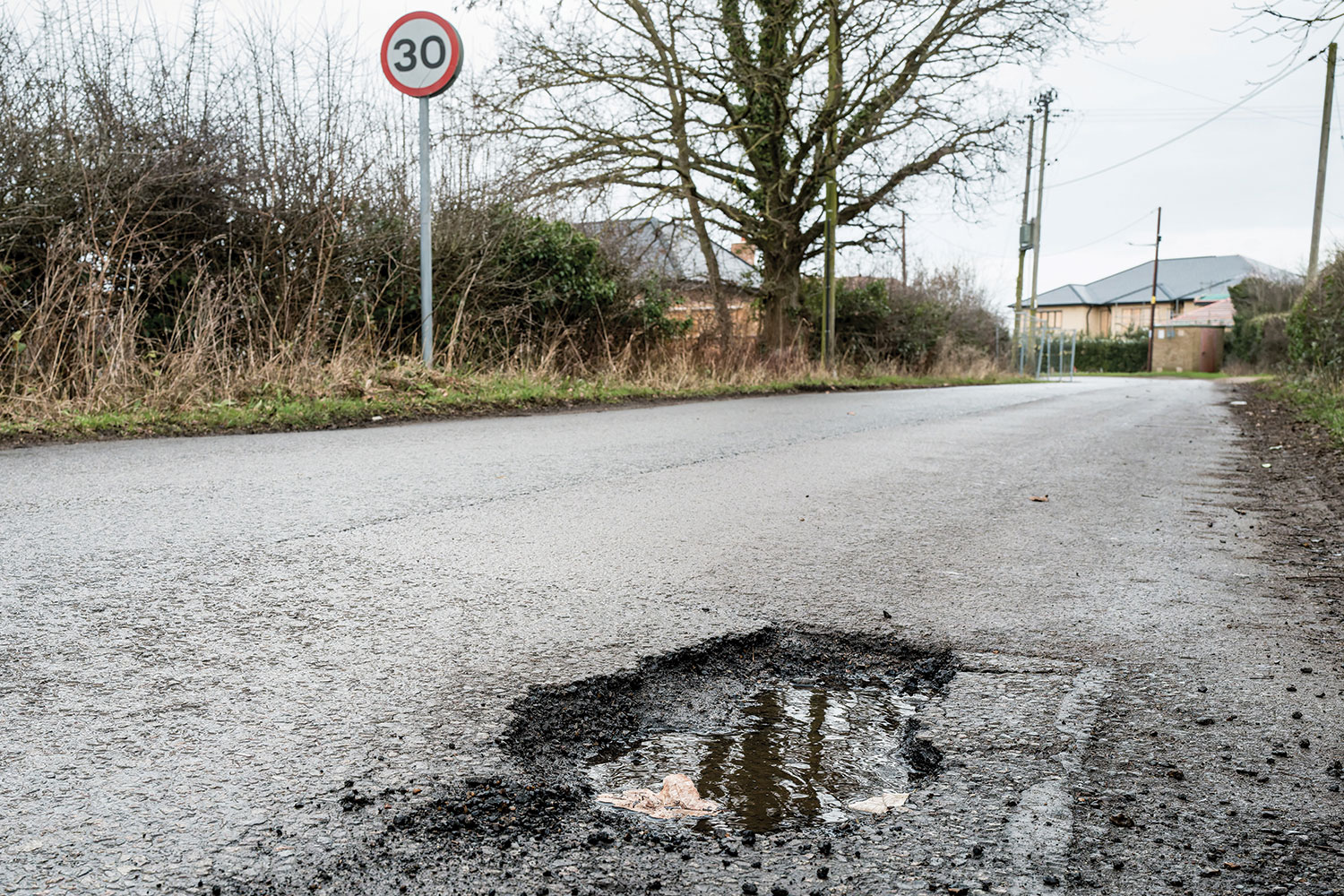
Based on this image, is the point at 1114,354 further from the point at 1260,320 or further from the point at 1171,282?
the point at 1171,282

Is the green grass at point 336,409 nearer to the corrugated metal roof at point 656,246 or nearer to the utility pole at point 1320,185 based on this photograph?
the corrugated metal roof at point 656,246

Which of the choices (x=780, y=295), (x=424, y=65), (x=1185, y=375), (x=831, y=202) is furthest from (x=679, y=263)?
(x=1185, y=375)

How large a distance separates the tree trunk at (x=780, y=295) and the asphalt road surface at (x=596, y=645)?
15.2 metres

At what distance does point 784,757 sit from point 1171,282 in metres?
89.7

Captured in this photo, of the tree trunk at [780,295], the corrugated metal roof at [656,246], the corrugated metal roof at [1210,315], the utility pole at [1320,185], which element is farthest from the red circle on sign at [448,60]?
the corrugated metal roof at [1210,315]

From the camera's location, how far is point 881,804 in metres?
1.91

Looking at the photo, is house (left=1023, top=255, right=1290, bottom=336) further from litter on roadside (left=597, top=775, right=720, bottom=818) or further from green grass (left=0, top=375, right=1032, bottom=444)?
litter on roadside (left=597, top=775, right=720, bottom=818)

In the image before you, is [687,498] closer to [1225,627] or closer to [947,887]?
[1225,627]

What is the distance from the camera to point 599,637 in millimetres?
2875

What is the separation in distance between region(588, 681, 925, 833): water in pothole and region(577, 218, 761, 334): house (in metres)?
13.6

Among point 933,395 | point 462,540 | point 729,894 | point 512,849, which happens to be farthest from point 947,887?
point 933,395

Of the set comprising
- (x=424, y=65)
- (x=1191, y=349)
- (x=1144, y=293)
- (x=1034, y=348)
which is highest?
(x=1144, y=293)

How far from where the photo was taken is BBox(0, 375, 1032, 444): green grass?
7164mm

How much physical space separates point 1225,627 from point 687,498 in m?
2.72
